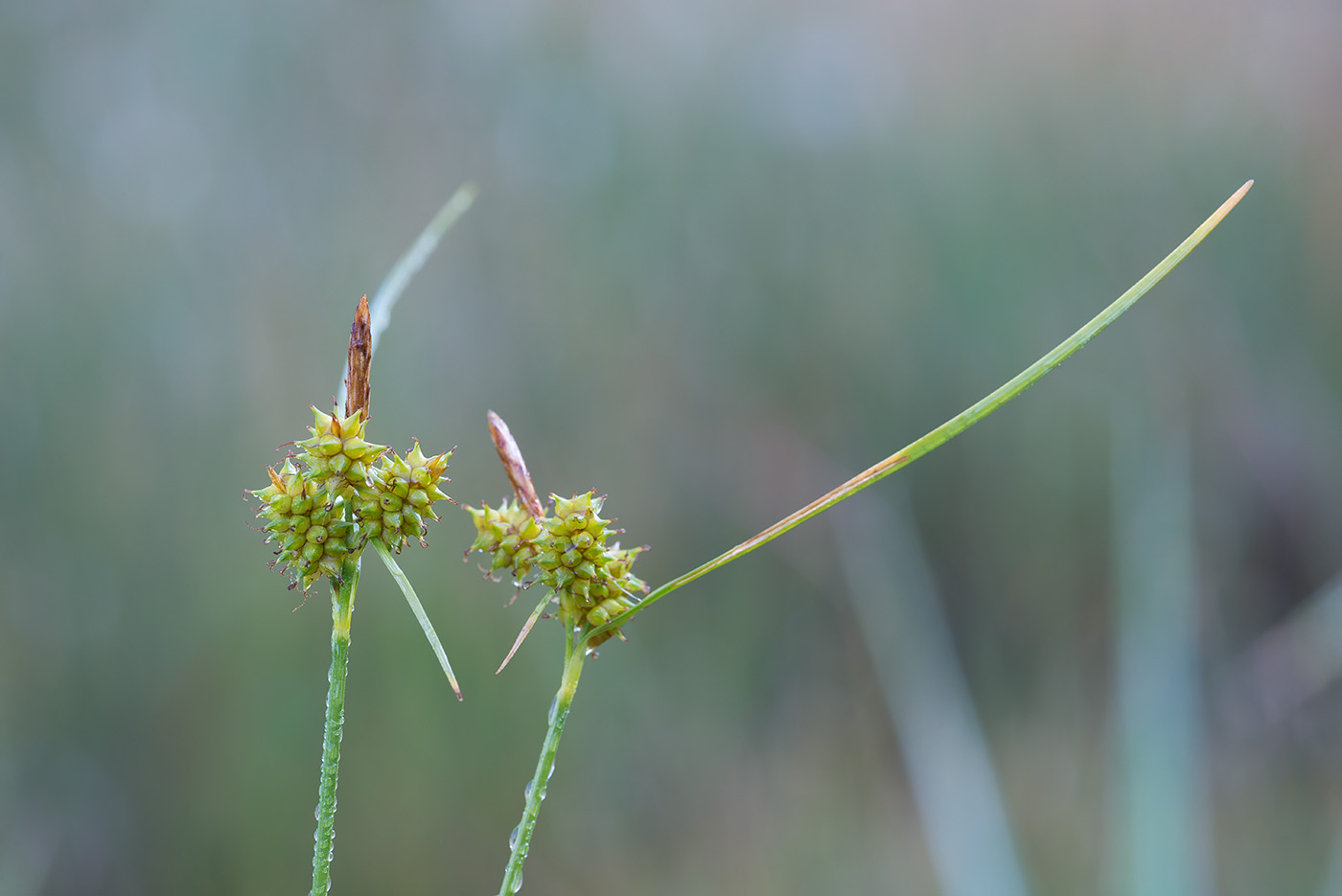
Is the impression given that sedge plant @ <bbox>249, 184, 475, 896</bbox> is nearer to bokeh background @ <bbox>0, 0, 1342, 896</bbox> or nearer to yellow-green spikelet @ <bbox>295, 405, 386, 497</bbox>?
yellow-green spikelet @ <bbox>295, 405, 386, 497</bbox>

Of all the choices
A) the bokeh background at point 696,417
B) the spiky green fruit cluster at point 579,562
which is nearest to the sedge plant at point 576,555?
the spiky green fruit cluster at point 579,562

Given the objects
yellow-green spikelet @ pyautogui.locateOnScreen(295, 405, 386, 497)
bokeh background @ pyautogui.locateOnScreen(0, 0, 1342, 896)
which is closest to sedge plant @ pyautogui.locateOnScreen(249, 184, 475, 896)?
yellow-green spikelet @ pyautogui.locateOnScreen(295, 405, 386, 497)

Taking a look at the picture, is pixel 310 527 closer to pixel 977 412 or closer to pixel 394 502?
pixel 394 502

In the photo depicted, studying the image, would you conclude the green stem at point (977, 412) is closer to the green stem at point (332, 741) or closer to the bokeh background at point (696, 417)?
the green stem at point (332, 741)

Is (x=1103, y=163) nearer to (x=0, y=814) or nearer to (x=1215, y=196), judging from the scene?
(x=1215, y=196)

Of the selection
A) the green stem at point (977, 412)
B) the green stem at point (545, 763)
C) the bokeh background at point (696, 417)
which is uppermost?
the bokeh background at point (696, 417)

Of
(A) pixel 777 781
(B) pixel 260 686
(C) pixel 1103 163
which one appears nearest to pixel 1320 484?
(C) pixel 1103 163
